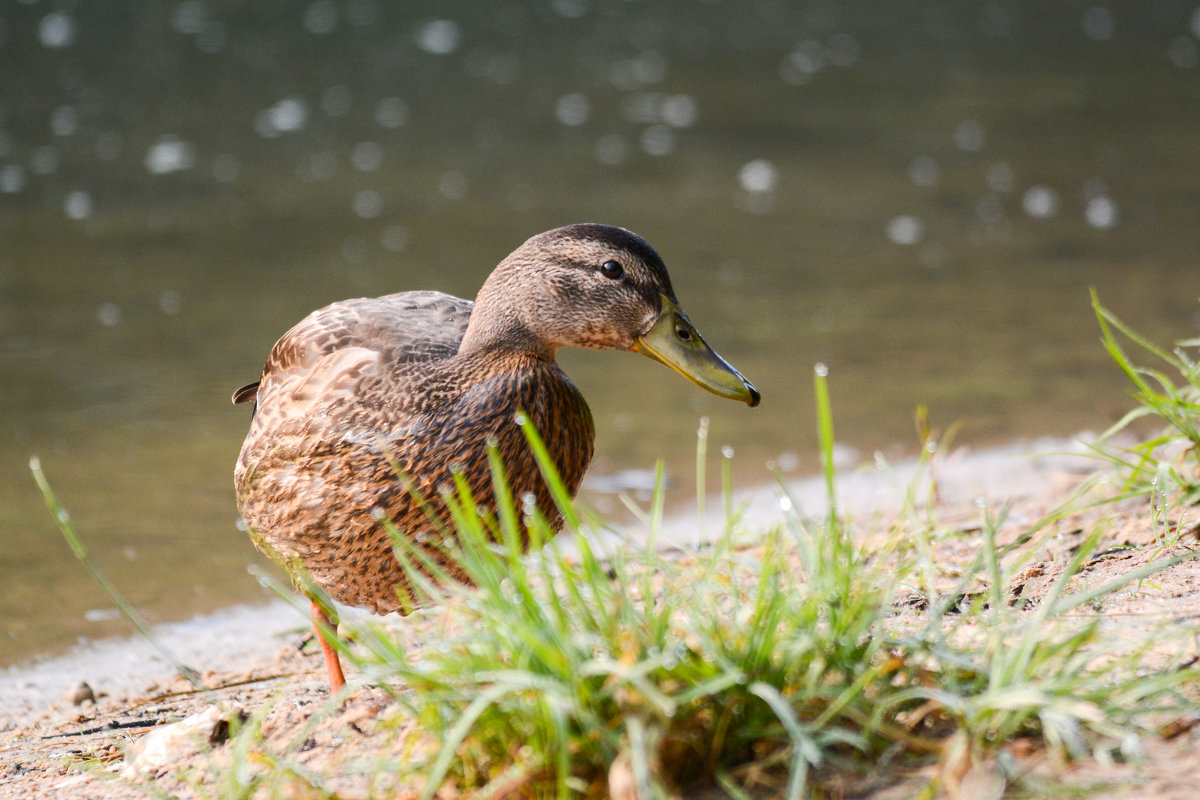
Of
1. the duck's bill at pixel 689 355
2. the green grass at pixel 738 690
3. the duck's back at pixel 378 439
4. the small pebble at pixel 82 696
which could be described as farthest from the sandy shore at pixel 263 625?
the green grass at pixel 738 690

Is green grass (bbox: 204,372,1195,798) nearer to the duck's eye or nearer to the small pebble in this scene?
the duck's eye

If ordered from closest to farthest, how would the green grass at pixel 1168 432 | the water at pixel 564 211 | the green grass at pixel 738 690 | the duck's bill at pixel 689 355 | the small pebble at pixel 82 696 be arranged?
1. the green grass at pixel 738 690
2. the green grass at pixel 1168 432
3. the duck's bill at pixel 689 355
4. the small pebble at pixel 82 696
5. the water at pixel 564 211

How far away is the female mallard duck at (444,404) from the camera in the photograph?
2979 mm

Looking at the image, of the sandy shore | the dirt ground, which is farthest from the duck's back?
the dirt ground

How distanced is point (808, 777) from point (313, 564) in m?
1.64

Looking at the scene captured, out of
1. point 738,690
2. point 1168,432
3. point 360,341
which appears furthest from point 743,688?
point 1168,432

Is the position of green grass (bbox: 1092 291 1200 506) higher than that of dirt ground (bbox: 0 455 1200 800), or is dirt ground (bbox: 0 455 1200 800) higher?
green grass (bbox: 1092 291 1200 506)

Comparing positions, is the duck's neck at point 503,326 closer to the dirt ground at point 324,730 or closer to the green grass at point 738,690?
the dirt ground at point 324,730

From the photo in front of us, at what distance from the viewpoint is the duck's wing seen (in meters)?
3.20

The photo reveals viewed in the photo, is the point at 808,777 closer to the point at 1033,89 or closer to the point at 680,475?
the point at 680,475

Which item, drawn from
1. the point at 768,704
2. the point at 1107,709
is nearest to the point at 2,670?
the point at 768,704

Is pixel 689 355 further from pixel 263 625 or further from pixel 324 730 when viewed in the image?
pixel 263 625

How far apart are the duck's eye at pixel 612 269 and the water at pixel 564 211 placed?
6.61 feet

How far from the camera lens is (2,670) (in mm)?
3889
